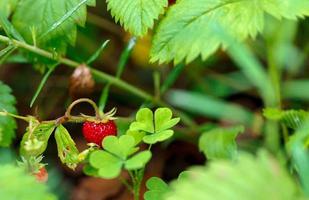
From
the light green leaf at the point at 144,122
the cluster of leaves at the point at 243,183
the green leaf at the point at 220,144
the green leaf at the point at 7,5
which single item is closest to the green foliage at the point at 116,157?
the light green leaf at the point at 144,122

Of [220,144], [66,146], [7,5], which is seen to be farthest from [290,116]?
[7,5]

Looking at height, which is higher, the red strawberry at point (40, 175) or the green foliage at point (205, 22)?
the green foliage at point (205, 22)

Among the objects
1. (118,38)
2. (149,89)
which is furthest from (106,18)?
(149,89)

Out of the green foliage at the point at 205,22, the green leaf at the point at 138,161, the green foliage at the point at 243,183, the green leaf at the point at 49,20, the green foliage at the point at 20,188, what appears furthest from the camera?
the green leaf at the point at 49,20

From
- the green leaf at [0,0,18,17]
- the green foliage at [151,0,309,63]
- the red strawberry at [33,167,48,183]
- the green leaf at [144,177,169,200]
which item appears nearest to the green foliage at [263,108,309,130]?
the green foliage at [151,0,309,63]

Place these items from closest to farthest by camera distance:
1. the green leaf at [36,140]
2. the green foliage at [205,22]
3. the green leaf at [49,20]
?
the green leaf at [36,140]
the green foliage at [205,22]
the green leaf at [49,20]

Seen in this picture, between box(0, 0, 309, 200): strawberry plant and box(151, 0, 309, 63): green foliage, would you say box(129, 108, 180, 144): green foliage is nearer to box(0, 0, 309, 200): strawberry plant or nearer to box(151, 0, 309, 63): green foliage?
Result: box(0, 0, 309, 200): strawberry plant

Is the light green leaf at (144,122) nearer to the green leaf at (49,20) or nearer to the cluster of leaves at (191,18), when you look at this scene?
the cluster of leaves at (191,18)

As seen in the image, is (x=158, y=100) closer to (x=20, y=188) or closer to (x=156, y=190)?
(x=156, y=190)
